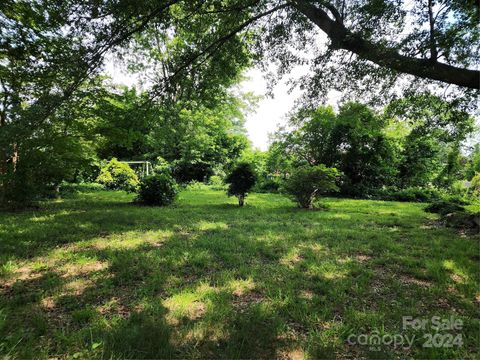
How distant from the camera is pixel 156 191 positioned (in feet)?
28.3

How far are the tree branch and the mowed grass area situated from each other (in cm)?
265

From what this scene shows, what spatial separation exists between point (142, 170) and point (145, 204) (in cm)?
752

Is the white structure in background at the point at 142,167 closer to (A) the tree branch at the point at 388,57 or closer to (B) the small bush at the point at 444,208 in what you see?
(A) the tree branch at the point at 388,57

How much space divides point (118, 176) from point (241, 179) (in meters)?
8.43

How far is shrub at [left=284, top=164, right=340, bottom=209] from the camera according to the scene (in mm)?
8227

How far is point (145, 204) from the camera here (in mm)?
8797

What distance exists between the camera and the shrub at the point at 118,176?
1040 cm

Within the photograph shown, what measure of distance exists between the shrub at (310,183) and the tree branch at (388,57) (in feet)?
14.9

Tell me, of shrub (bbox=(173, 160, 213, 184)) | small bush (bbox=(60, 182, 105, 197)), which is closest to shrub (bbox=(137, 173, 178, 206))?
small bush (bbox=(60, 182, 105, 197))

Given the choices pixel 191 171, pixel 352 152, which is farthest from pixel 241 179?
pixel 191 171

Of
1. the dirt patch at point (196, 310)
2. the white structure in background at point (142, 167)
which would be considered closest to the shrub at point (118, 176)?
the white structure in background at point (142, 167)

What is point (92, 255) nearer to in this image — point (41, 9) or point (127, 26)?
point (127, 26)

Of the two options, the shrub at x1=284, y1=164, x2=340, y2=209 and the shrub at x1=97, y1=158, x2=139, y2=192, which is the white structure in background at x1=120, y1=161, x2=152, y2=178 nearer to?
the shrub at x1=97, y1=158, x2=139, y2=192

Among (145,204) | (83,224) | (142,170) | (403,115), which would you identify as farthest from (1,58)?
(142,170)
